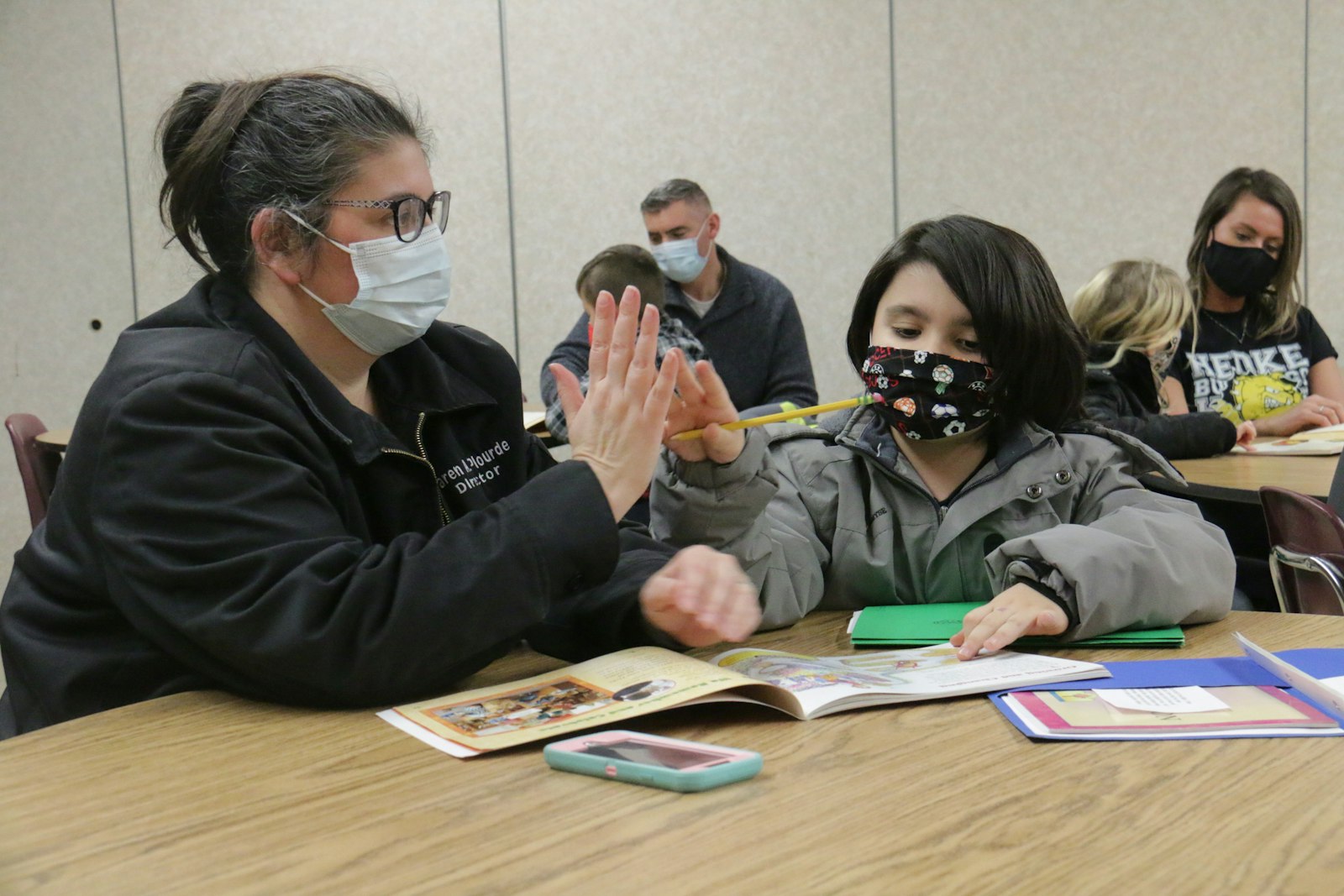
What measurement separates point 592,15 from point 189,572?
482cm

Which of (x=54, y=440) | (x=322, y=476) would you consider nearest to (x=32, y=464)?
(x=54, y=440)

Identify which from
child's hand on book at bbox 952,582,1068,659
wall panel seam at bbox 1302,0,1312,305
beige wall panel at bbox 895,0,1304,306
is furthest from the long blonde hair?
child's hand on book at bbox 952,582,1068,659

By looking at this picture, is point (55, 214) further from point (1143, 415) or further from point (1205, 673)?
point (1205, 673)

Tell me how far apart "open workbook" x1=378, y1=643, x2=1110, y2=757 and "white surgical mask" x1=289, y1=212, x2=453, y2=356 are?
0.45 m

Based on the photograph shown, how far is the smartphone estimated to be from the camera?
0.90 meters

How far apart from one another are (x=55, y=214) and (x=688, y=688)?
17.1ft

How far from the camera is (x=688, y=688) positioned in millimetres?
1072

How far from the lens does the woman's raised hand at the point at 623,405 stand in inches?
48.0

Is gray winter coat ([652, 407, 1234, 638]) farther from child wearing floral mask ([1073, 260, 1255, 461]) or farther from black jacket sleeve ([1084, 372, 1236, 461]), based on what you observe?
child wearing floral mask ([1073, 260, 1255, 461])

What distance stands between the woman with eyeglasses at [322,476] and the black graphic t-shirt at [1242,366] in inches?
107

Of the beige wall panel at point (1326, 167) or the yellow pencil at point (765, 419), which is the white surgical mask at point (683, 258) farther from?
the yellow pencil at point (765, 419)

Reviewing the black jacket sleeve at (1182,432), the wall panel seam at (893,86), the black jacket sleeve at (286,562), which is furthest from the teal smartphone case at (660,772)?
the wall panel seam at (893,86)

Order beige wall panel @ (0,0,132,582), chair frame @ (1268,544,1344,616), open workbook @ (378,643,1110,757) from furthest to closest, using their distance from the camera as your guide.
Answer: beige wall panel @ (0,0,132,582) → chair frame @ (1268,544,1344,616) → open workbook @ (378,643,1110,757)

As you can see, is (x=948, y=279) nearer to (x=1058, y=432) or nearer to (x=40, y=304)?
(x=1058, y=432)
